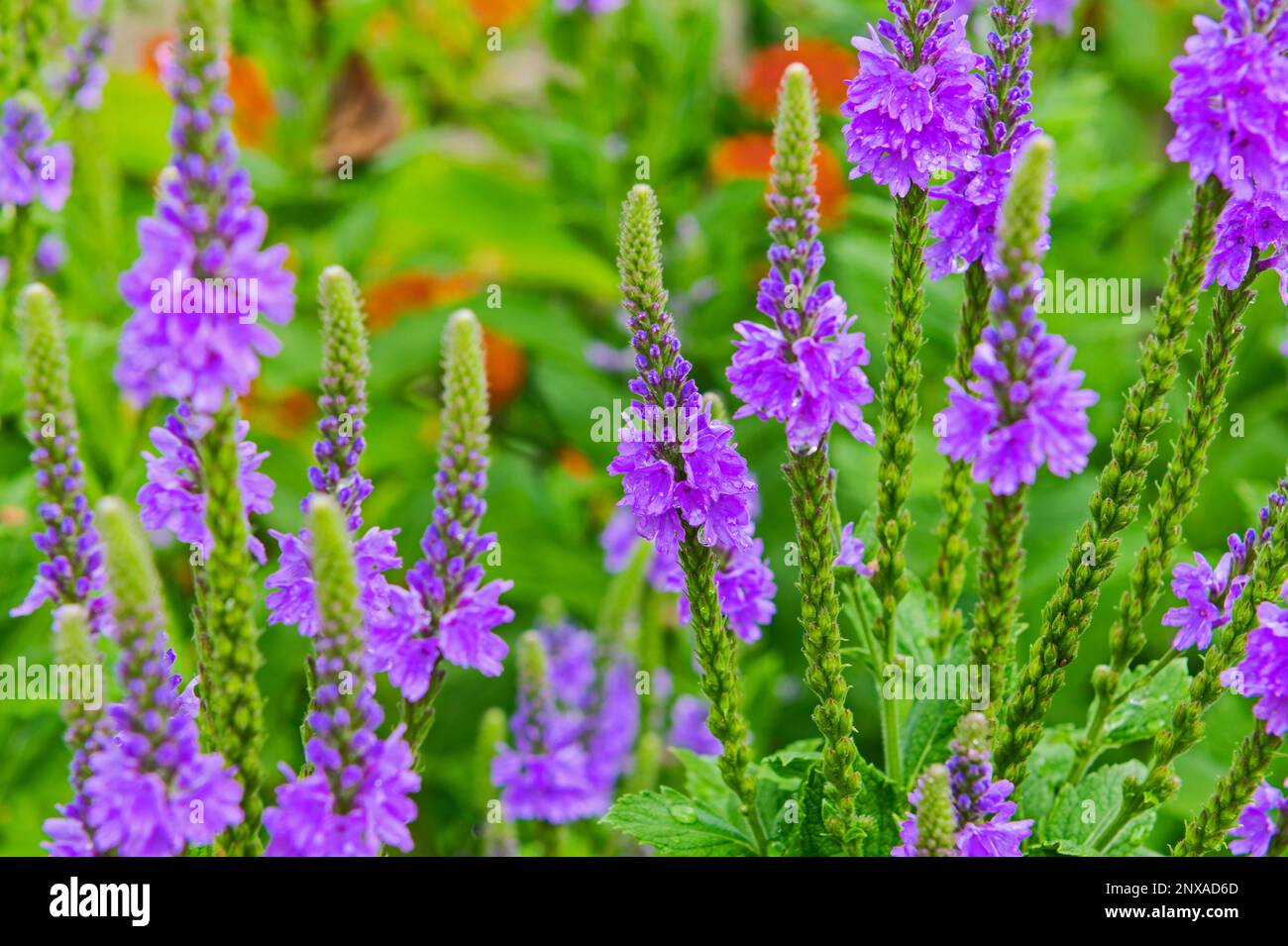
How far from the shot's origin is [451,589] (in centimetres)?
143

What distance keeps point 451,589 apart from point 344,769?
0.30 m

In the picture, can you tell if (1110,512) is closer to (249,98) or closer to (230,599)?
(230,599)

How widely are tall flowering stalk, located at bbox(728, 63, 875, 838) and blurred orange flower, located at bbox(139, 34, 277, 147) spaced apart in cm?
277

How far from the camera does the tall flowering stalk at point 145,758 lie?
41.5 inches

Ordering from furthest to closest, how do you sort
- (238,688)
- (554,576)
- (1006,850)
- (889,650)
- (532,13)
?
1. (532,13)
2. (554,576)
3. (889,650)
4. (1006,850)
5. (238,688)

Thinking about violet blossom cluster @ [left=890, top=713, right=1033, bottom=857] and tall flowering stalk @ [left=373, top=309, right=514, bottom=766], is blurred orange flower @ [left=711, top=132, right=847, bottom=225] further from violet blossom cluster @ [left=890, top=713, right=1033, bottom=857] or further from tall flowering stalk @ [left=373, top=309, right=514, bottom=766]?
violet blossom cluster @ [left=890, top=713, right=1033, bottom=857]

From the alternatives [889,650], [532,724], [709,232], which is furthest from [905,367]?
[709,232]

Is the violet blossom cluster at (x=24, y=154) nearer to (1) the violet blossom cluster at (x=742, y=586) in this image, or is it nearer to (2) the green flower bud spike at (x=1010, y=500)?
(1) the violet blossom cluster at (x=742, y=586)

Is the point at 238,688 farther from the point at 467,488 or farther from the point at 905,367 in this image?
the point at 905,367

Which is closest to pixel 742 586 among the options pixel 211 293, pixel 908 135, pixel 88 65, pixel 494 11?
pixel 908 135

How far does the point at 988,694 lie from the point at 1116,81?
362cm

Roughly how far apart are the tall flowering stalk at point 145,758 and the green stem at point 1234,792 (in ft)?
3.08

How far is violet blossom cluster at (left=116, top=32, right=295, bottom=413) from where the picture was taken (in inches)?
44.3
